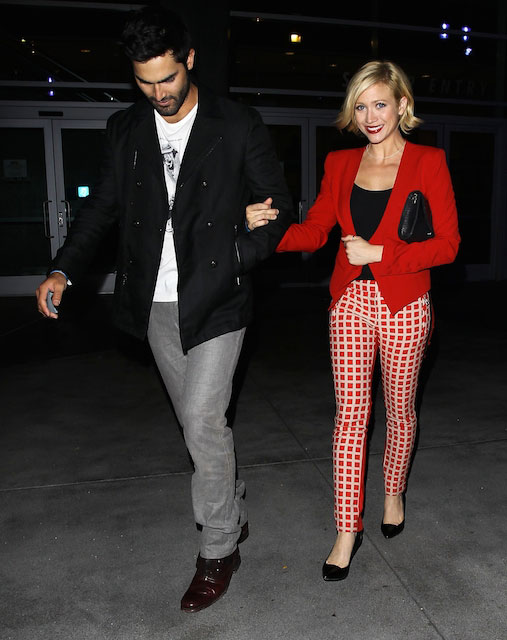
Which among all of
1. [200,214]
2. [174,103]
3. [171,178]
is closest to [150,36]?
[174,103]

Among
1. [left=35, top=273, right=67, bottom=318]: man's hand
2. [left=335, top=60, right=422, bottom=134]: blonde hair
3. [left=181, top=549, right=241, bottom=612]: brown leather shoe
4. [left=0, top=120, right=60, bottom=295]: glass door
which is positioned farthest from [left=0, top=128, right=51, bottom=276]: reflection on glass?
[left=181, top=549, right=241, bottom=612]: brown leather shoe

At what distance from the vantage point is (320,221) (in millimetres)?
2779

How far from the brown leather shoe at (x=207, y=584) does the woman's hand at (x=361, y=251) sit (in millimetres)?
1262

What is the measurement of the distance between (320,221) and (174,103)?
2.69ft

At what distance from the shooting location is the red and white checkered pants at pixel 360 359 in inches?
102

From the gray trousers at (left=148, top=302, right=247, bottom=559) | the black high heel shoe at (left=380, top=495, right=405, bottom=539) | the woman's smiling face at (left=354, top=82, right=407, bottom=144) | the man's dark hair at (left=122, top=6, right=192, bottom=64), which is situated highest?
the man's dark hair at (left=122, top=6, right=192, bottom=64)

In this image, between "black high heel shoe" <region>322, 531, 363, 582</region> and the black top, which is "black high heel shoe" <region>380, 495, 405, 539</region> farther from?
the black top

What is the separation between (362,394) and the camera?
103 inches

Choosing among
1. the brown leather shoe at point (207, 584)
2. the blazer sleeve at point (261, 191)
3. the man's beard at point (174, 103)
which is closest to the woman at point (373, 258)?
the blazer sleeve at point (261, 191)

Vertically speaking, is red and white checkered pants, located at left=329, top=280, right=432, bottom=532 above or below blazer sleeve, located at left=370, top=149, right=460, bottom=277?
below

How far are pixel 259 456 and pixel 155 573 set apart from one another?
4.51 ft

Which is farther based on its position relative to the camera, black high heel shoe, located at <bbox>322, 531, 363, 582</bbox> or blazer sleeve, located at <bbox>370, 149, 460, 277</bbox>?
black high heel shoe, located at <bbox>322, 531, 363, 582</bbox>

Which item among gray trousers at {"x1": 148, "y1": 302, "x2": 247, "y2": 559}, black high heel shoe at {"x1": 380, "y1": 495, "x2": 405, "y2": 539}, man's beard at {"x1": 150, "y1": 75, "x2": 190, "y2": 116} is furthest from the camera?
black high heel shoe at {"x1": 380, "y1": 495, "x2": 405, "y2": 539}

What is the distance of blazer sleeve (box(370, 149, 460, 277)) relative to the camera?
2.46 metres
